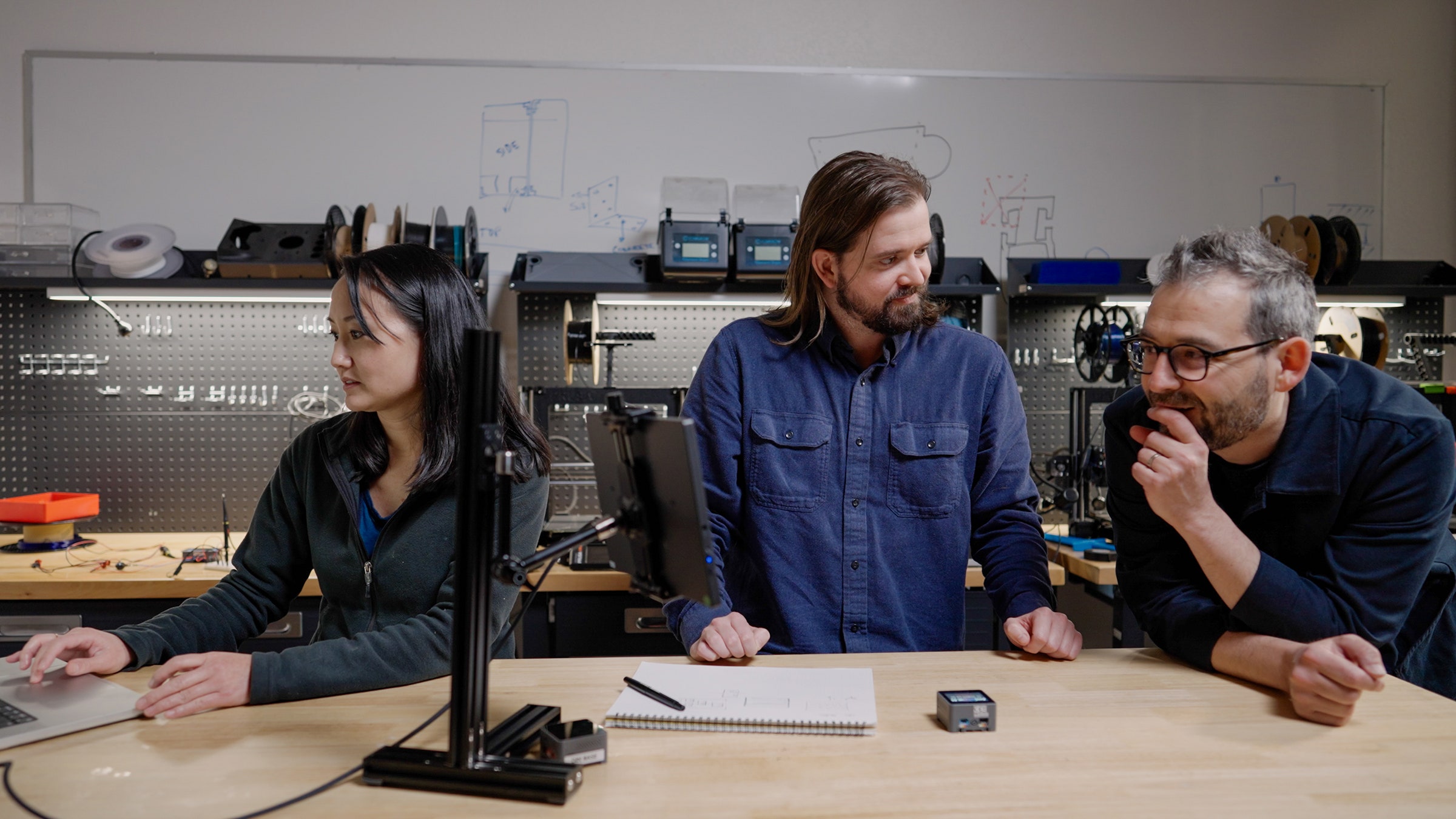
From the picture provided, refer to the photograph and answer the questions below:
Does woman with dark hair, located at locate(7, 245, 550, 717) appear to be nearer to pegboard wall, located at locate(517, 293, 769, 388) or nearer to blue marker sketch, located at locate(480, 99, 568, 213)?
pegboard wall, located at locate(517, 293, 769, 388)

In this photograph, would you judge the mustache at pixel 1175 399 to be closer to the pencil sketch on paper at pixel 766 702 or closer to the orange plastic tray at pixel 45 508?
the pencil sketch on paper at pixel 766 702

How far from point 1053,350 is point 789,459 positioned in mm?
2171

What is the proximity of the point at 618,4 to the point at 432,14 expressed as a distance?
2.28 feet

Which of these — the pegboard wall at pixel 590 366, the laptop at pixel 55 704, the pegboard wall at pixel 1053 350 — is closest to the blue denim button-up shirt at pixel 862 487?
the laptop at pixel 55 704

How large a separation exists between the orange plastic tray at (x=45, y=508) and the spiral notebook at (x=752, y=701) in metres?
2.48

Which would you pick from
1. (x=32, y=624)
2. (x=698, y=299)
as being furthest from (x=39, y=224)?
(x=698, y=299)

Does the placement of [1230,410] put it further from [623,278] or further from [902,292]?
[623,278]

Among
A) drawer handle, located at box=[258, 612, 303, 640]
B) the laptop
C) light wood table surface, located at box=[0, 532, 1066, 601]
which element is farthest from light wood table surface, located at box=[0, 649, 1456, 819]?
drawer handle, located at box=[258, 612, 303, 640]

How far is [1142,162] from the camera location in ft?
11.5

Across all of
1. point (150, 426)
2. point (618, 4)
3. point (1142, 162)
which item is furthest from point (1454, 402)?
point (150, 426)

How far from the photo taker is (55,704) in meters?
1.13

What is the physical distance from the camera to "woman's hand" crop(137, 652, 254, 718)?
1101 millimetres

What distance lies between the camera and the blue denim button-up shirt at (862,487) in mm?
1599

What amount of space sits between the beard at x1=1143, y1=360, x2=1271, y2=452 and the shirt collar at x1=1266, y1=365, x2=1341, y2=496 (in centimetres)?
5
